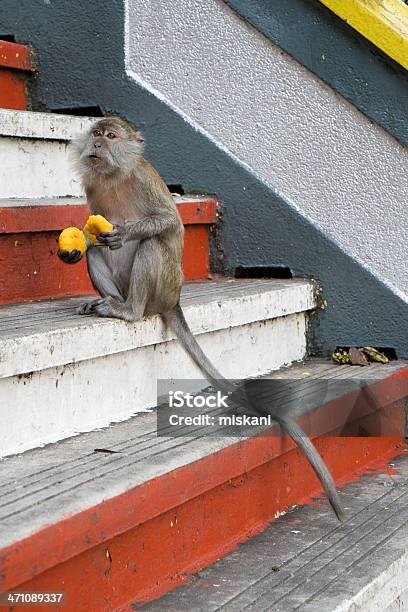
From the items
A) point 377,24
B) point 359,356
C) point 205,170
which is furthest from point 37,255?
point 377,24

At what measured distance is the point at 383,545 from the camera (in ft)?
7.89

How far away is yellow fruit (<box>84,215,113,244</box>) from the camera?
2838 millimetres

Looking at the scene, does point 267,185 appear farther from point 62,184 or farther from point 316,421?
point 316,421

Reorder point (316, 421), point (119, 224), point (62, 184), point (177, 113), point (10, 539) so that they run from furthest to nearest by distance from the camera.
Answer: point (177, 113), point (62, 184), point (119, 224), point (316, 421), point (10, 539)

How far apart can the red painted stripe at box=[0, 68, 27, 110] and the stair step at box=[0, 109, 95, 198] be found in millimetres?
364

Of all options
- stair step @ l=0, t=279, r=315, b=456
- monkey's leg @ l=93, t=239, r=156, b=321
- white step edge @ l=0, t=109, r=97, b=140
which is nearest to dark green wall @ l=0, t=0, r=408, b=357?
stair step @ l=0, t=279, r=315, b=456

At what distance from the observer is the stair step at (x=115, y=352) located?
2.22m

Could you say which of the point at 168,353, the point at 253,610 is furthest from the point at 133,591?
the point at 168,353

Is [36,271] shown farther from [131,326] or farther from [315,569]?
[315,569]

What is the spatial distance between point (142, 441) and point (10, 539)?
67 cm

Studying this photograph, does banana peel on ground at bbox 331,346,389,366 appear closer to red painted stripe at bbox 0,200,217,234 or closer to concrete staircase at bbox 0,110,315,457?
concrete staircase at bbox 0,110,315,457

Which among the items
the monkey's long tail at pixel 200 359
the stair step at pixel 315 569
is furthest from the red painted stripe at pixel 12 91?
the stair step at pixel 315 569

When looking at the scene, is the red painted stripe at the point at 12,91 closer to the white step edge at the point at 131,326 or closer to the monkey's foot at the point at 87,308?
the white step edge at the point at 131,326

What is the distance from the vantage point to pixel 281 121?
3469 mm
